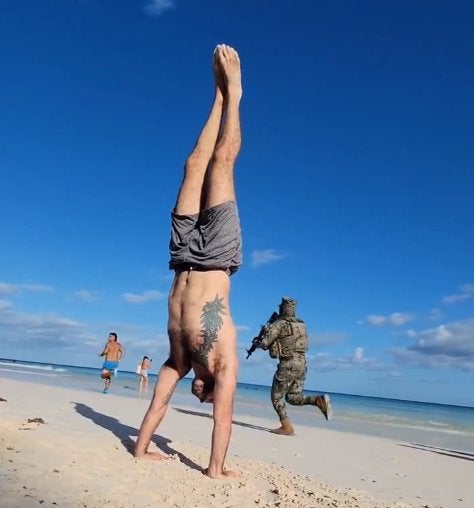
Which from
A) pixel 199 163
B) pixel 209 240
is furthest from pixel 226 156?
pixel 209 240

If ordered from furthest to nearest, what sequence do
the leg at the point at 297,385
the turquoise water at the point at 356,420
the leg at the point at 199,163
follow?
the turquoise water at the point at 356,420
the leg at the point at 297,385
the leg at the point at 199,163

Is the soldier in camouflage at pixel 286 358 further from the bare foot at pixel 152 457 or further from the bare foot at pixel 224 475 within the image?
the bare foot at pixel 224 475

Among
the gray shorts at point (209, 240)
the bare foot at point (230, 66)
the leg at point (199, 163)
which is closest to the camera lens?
the gray shorts at point (209, 240)

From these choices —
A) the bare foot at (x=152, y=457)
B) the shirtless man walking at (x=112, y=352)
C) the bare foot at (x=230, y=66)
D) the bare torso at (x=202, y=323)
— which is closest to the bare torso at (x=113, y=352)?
the shirtless man walking at (x=112, y=352)

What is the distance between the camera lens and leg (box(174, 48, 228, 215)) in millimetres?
4469

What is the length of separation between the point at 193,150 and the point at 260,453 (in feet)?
12.1

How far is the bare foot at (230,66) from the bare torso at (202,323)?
5.24 feet

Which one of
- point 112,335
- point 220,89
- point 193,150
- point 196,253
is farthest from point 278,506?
point 112,335

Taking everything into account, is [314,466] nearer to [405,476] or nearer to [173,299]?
[405,476]

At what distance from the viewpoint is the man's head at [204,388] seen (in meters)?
4.09

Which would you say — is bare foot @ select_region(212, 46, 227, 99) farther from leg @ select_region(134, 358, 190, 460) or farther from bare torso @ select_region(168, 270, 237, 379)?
leg @ select_region(134, 358, 190, 460)

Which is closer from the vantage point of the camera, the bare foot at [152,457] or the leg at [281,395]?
the bare foot at [152,457]

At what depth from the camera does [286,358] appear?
902cm

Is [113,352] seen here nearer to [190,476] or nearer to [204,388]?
[204,388]
